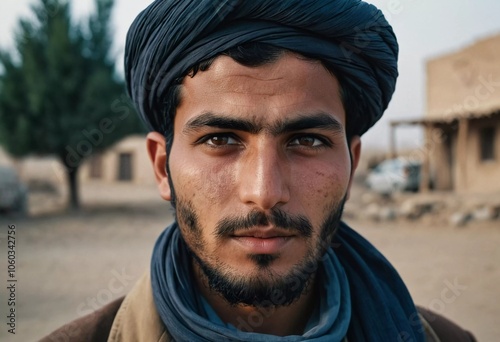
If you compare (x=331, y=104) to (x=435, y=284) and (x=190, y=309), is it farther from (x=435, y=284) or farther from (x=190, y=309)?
(x=435, y=284)

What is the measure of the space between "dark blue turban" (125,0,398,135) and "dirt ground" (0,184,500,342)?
11.5ft

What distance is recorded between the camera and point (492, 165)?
44.3ft

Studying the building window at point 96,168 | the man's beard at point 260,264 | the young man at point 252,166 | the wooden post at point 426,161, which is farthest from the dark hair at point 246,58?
the building window at point 96,168

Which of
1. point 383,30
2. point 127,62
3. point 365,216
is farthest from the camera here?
point 365,216

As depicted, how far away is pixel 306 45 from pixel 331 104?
205 mm

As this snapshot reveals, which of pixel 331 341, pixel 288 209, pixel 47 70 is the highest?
pixel 47 70

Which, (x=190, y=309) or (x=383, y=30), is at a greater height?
(x=383, y=30)

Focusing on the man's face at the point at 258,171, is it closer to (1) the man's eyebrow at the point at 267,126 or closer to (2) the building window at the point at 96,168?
(1) the man's eyebrow at the point at 267,126

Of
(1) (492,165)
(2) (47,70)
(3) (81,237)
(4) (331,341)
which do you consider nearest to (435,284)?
(4) (331,341)

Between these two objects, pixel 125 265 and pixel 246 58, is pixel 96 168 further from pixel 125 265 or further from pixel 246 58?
pixel 246 58

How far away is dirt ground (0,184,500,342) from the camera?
4.64 meters

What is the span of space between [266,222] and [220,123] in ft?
1.09

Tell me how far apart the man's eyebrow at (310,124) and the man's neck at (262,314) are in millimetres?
553

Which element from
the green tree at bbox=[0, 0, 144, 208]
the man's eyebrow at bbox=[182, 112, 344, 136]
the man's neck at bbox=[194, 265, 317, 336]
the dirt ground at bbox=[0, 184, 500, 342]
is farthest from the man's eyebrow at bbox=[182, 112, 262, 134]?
the green tree at bbox=[0, 0, 144, 208]
